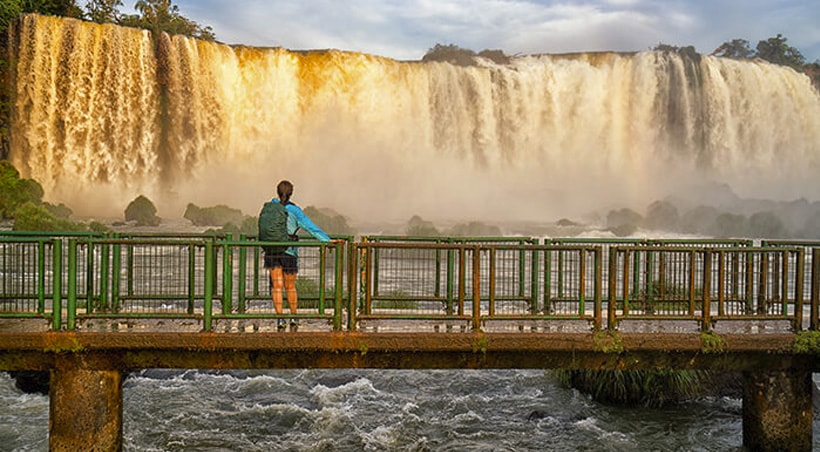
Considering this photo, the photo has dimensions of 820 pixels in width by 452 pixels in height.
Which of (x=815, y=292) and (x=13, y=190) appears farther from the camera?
(x=13, y=190)

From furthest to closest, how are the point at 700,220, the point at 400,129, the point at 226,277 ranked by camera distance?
the point at 400,129, the point at 700,220, the point at 226,277

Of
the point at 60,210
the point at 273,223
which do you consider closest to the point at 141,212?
the point at 60,210

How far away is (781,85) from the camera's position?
4281 cm

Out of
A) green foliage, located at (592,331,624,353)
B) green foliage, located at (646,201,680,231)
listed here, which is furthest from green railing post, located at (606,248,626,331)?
green foliage, located at (646,201,680,231)

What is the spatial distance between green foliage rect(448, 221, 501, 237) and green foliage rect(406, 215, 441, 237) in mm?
1270

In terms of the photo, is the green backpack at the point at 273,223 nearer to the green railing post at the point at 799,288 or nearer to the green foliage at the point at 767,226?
Answer: the green railing post at the point at 799,288

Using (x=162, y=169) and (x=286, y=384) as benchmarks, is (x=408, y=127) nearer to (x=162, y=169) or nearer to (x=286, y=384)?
(x=162, y=169)

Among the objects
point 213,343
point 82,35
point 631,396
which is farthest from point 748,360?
point 82,35

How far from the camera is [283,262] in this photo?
8.77 meters

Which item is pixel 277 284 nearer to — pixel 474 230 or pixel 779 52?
pixel 474 230

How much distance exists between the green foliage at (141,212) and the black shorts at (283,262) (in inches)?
1120

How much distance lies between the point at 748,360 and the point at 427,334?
3465mm

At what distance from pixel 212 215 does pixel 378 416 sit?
27.8 metres

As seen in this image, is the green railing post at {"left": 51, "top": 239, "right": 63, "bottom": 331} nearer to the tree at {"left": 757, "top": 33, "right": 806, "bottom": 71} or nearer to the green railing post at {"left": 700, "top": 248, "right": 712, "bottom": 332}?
the green railing post at {"left": 700, "top": 248, "right": 712, "bottom": 332}
